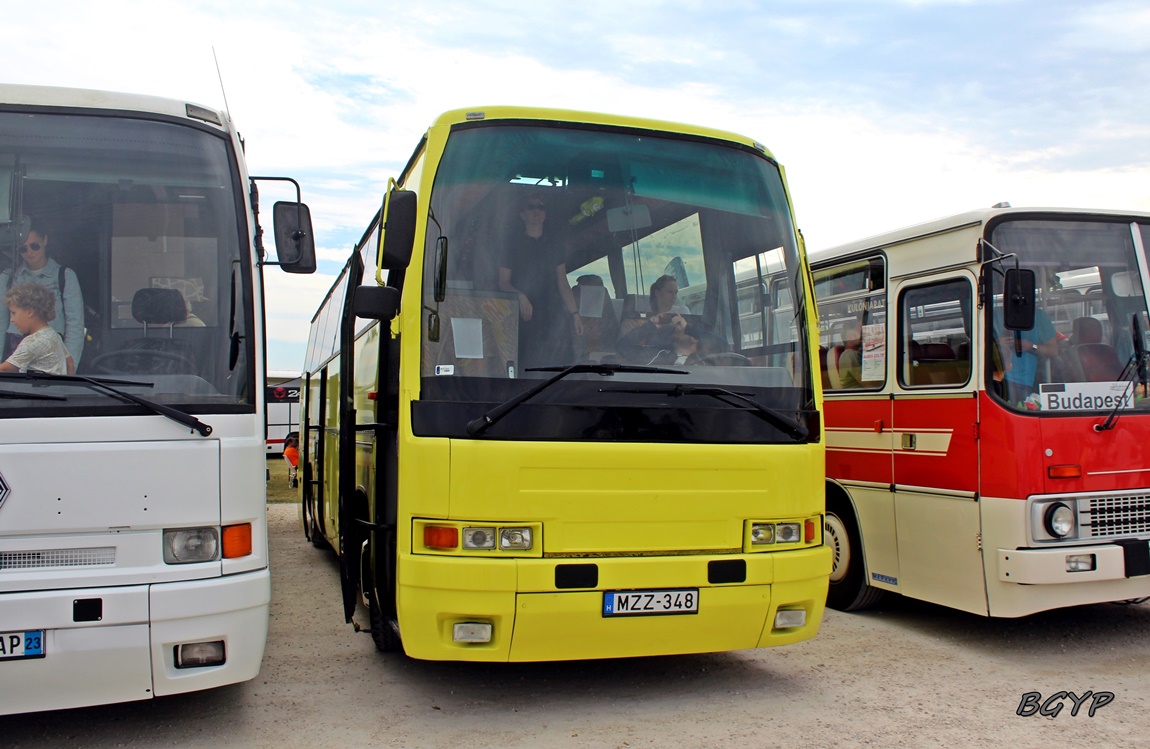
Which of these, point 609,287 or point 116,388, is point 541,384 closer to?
point 609,287

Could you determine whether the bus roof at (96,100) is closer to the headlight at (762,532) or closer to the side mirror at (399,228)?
the side mirror at (399,228)

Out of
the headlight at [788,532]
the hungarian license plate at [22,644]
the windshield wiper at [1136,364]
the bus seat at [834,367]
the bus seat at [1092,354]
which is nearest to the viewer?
the hungarian license plate at [22,644]

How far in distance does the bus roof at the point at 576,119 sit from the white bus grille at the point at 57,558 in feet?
8.94

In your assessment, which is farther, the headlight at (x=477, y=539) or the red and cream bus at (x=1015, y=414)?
the red and cream bus at (x=1015, y=414)

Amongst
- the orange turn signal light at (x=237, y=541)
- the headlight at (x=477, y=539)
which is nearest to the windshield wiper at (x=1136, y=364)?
the headlight at (x=477, y=539)

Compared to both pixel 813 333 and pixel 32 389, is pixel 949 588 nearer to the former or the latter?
Answer: pixel 813 333

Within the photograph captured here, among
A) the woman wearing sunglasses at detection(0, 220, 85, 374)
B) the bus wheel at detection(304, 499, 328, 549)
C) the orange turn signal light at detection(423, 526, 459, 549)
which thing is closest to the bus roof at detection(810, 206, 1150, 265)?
the orange turn signal light at detection(423, 526, 459, 549)

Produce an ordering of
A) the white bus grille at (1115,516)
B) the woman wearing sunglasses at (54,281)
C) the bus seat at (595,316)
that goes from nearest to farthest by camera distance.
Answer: the woman wearing sunglasses at (54,281)
the bus seat at (595,316)
the white bus grille at (1115,516)

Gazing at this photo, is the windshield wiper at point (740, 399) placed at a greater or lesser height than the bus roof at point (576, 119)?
lesser

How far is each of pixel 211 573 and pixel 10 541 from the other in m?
0.84

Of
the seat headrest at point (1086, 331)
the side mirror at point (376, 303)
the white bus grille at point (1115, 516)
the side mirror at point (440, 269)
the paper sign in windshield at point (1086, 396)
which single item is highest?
the side mirror at point (440, 269)

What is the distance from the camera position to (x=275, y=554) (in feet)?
40.3

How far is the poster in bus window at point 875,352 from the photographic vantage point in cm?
776

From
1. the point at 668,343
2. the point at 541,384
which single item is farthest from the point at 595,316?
the point at 541,384
